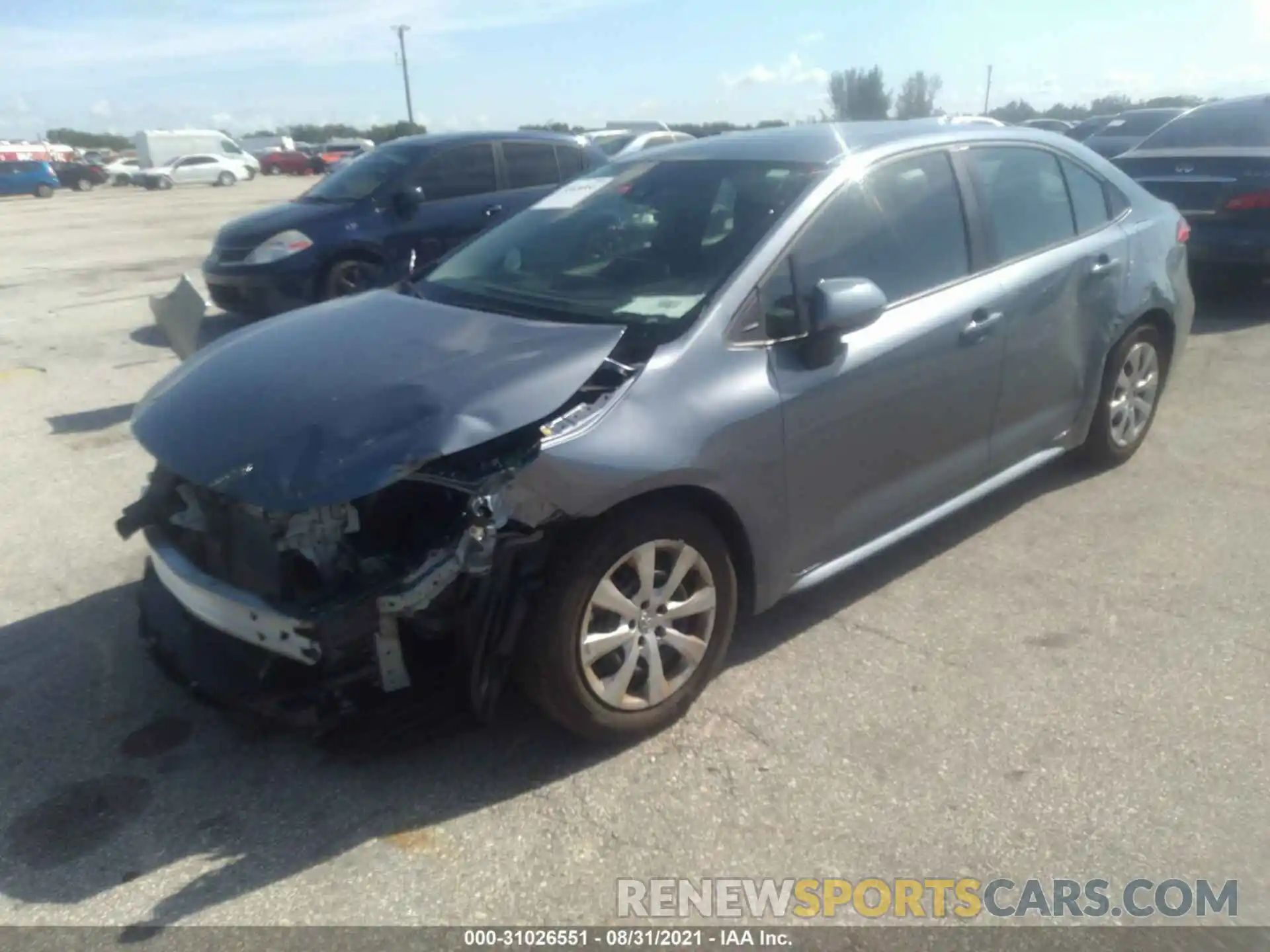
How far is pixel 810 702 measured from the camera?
11.5 ft

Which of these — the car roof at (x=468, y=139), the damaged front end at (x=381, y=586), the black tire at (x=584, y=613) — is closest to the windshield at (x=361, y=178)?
the car roof at (x=468, y=139)

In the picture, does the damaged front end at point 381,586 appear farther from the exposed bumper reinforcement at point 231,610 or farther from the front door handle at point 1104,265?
the front door handle at point 1104,265

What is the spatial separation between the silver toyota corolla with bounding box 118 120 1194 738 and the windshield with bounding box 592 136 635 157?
11206 millimetres

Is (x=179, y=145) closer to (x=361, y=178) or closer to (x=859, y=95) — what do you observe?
(x=859, y=95)

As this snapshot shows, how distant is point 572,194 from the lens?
452cm

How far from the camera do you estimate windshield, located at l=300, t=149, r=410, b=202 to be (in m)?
9.27

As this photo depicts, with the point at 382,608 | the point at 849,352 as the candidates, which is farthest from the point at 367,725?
the point at 849,352

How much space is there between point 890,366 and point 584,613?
1.45 metres

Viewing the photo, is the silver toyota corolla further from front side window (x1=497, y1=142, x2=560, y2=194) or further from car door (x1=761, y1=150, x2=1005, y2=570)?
front side window (x1=497, y1=142, x2=560, y2=194)

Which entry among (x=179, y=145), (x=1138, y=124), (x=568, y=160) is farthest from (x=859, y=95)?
(x=179, y=145)

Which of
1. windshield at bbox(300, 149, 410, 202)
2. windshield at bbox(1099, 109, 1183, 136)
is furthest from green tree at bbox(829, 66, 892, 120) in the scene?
windshield at bbox(300, 149, 410, 202)

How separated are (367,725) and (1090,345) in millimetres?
3436

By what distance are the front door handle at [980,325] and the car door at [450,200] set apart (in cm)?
552

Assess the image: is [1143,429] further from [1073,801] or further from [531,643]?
[531,643]
